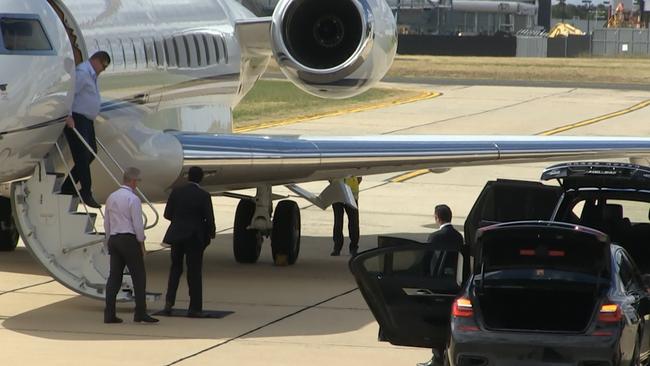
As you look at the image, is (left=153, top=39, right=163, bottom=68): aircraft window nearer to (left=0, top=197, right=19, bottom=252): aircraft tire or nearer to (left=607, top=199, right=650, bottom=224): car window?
(left=0, top=197, right=19, bottom=252): aircraft tire

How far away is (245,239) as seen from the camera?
19.5m

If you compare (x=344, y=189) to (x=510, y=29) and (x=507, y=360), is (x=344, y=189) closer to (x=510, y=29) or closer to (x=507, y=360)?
(x=507, y=360)

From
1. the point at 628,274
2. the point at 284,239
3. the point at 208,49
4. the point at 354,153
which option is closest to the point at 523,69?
the point at 208,49

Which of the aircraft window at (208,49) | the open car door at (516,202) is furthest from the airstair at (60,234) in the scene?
the aircraft window at (208,49)

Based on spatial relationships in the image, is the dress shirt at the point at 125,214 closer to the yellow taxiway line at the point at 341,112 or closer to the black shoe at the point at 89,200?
the black shoe at the point at 89,200

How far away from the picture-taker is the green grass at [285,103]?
1833 inches

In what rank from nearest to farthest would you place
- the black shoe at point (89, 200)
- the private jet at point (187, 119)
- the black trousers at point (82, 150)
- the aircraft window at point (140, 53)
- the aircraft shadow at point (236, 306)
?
the aircraft shadow at point (236, 306), the private jet at point (187, 119), the black trousers at point (82, 150), the black shoe at point (89, 200), the aircraft window at point (140, 53)

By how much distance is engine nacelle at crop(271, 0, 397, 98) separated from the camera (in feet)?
63.5

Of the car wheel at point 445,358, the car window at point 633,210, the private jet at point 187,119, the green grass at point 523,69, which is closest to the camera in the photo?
the car wheel at point 445,358

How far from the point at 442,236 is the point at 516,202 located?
5.11 feet

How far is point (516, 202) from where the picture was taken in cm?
1495

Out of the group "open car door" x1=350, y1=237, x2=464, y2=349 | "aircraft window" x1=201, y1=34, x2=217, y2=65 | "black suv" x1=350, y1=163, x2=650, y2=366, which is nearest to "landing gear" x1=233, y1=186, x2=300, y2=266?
"aircraft window" x1=201, y1=34, x2=217, y2=65

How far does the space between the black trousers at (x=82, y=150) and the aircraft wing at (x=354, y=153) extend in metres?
1.81

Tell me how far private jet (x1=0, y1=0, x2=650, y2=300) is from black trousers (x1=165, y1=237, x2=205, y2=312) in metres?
0.48
